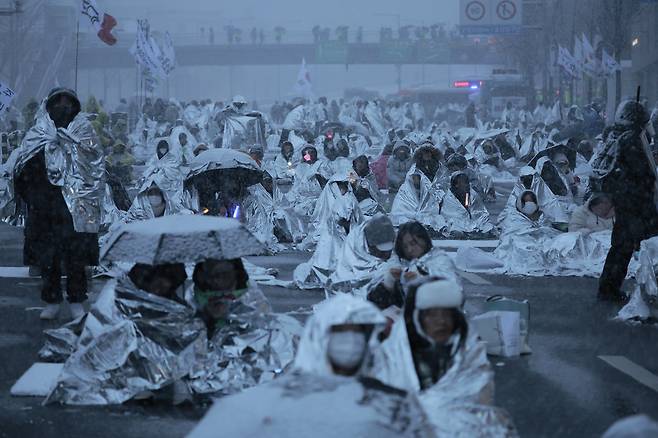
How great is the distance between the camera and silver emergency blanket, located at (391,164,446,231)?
60.5 feet

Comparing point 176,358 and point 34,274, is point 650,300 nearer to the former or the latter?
point 176,358

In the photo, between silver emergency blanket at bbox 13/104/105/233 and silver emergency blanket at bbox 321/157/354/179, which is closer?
silver emergency blanket at bbox 13/104/105/233

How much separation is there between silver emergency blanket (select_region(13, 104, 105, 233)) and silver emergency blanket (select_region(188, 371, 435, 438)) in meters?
5.69

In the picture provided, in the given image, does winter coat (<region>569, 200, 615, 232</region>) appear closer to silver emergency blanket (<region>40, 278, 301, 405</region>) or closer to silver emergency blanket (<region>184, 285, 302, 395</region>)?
silver emergency blanket (<region>184, 285, 302, 395</region>)

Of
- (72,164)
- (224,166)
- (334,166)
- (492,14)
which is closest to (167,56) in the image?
(492,14)

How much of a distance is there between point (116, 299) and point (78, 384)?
0.57m

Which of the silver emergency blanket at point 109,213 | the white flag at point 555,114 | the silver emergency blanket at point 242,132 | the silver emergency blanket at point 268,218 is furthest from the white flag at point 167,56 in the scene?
the silver emergency blanket at point 268,218

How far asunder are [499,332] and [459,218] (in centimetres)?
954

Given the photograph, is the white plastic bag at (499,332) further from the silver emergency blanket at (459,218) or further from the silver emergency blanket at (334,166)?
the silver emergency blanket at (334,166)

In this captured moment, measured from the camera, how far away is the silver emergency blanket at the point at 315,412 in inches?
168

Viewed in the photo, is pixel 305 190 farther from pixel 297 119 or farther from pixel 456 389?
pixel 297 119

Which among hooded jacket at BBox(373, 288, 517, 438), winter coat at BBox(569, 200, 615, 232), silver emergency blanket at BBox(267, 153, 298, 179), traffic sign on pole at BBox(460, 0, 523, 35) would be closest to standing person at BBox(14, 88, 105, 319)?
hooded jacket at BBox(373, 288, 517, 438)

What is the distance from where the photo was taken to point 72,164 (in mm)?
10039

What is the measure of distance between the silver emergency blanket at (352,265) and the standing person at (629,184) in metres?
2.21
